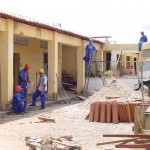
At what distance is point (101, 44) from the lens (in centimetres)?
2909

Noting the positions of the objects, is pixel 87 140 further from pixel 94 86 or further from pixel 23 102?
pixel 94 86

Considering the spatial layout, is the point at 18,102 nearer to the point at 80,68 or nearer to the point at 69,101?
the point at 69,101

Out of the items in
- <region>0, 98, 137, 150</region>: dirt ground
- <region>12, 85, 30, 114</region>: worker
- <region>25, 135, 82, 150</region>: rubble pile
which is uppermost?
<region>12, 85, 30, 114</region>: worker

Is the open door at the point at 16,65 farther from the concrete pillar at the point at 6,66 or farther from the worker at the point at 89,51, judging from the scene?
the concrete pillar at the point at 6,66

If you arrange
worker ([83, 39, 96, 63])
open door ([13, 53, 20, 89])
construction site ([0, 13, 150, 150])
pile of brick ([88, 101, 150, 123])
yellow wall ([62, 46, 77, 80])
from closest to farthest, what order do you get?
construction site ([0, 13, 150, 150]) → pile of brick ([88, 101, 150, 123]) → open door ([13, 53, 20, 89]) → worker ([83, 39, 96, 63]) → yellow wall ([62, 46, 77, 80])

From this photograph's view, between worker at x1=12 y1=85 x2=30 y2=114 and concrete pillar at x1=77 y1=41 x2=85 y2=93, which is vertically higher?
concrete pillar at x1=77 y1=41 x2=85 y2=93

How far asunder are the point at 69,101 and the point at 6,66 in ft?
20.6

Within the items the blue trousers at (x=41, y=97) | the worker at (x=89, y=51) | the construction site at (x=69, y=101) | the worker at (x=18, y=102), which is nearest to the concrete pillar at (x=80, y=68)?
the construction site at (x=69, y=101)

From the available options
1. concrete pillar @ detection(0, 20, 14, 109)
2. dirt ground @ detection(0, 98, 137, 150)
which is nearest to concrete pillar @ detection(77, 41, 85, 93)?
dirt ground @ detection(0, 98, 137, 150)

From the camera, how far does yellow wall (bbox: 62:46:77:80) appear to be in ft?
91.7

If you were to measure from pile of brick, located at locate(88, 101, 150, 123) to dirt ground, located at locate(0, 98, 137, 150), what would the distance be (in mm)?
322

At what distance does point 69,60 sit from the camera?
92.5 feet

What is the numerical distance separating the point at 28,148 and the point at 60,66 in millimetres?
17407

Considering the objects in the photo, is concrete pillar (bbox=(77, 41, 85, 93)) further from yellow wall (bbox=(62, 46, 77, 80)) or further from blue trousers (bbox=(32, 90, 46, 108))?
blue trousers (bbox=(32, 90, 46, 108))
